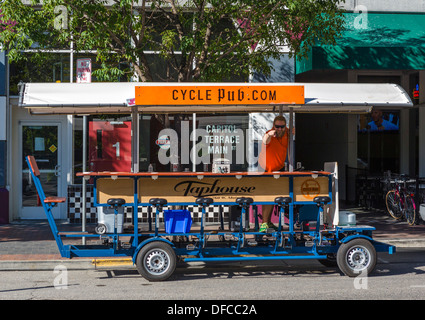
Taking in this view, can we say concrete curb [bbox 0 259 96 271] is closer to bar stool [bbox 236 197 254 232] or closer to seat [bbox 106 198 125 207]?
seat [bbox 106 198 125 207]

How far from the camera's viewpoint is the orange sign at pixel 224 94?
28.8ft

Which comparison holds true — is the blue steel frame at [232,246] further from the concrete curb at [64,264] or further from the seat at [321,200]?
the concrete curb at [64,264]

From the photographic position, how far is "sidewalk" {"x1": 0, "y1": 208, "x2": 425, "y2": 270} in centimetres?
1012

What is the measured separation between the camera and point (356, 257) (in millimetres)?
8969

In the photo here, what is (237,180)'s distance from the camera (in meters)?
9.04

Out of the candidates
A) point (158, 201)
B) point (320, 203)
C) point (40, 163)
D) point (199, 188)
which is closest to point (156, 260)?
point (158, 201)

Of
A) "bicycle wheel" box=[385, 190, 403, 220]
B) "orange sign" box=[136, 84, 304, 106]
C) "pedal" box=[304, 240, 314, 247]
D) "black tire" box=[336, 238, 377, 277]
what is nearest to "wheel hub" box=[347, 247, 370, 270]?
"black tire" box=[336, 238, 377, 277]

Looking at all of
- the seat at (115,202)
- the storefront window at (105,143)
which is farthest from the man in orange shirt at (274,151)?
the storefront window at (105,143)

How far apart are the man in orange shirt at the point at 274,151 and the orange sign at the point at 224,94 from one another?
744 mm

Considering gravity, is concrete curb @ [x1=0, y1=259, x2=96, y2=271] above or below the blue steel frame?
below

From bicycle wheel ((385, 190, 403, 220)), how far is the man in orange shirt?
624 centimetres

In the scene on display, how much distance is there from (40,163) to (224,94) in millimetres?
7548

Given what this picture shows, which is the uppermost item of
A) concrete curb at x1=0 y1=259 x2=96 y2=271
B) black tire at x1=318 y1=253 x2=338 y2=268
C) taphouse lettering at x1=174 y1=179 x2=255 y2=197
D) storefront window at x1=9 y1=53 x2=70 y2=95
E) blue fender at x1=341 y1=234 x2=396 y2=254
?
storefront window at x1=9 y1=53 x2=70 y2=95

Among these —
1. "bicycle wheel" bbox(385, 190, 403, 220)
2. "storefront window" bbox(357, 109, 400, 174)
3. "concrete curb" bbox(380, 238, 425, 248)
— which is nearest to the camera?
"concrete curb" bbox(380, 238, 425, 248)
